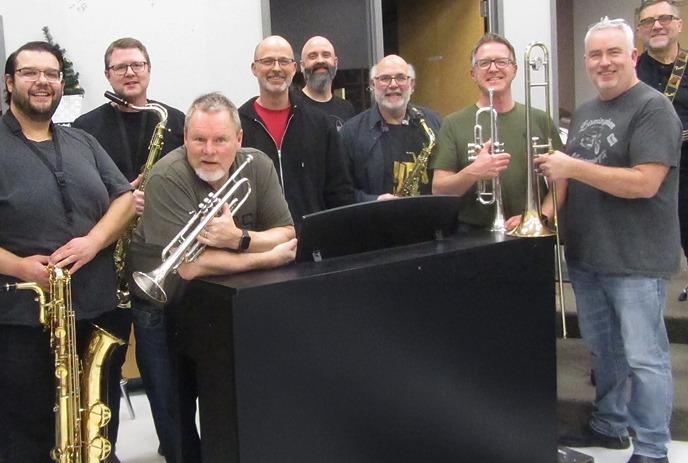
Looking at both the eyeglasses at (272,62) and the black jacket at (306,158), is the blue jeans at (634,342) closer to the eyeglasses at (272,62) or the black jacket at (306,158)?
the black jacket at (306,158)

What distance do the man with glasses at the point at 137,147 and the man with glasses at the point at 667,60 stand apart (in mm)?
2417

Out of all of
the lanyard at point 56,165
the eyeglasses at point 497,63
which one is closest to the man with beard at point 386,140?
the eyeglasses at point 497,63

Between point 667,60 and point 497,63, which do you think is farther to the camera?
point 667,60

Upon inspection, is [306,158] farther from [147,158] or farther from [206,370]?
[206,370]

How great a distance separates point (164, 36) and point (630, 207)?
3285 mm

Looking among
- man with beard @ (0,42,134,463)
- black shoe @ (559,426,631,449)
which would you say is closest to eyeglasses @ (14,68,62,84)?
man with beard @ (0,42,134,463)

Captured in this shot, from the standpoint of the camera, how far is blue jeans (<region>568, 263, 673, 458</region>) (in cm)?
288

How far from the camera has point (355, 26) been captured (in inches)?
216

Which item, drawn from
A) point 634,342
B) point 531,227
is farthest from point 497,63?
point 634,342

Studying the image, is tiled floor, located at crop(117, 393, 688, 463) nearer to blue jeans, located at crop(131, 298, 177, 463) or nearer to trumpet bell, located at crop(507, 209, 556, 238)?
blue jeans, located at crop(131, 298, 177, 463)

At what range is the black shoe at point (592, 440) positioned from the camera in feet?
10.8

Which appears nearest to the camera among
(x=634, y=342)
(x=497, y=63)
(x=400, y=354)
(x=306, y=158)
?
(x=400, y=354)

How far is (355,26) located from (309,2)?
36 centimetres

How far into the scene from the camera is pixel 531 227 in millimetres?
2783
